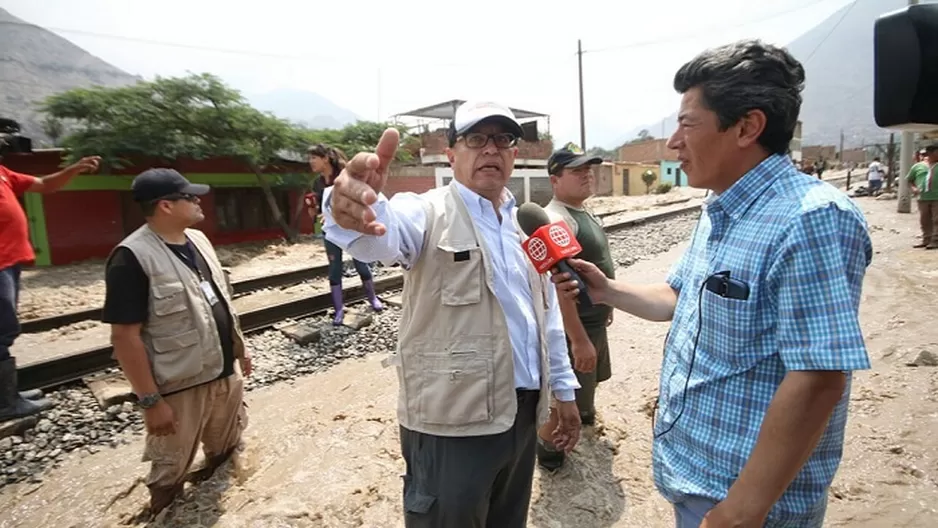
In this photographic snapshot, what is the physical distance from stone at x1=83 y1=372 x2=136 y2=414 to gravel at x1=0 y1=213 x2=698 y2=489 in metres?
0.06

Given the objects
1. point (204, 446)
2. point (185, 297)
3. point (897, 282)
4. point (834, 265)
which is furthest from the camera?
point (897, 282)

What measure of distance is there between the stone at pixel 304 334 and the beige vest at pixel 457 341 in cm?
440

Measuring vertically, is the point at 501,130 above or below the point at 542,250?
above

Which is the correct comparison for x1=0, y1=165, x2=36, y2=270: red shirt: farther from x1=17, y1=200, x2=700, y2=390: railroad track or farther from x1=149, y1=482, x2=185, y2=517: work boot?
x1=149, y1=482, x2=185, y2=517: work boot

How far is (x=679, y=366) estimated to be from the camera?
160cm

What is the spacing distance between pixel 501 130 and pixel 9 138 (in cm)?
533

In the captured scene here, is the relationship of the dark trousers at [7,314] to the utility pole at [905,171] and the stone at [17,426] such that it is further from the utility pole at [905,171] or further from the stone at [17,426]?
the utility pole at [905,171]

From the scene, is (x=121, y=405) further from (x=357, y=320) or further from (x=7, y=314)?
(x=357, y=320)

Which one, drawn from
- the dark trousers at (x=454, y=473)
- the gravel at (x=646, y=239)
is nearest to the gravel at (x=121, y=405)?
the dark trousers at (x=454, y=473)

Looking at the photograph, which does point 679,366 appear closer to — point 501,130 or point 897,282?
point 501,130

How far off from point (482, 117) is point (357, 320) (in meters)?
4.98

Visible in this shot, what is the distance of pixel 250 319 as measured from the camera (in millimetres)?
6336

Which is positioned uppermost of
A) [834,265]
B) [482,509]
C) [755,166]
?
[755,166]

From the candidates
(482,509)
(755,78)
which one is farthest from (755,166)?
(482,509)
